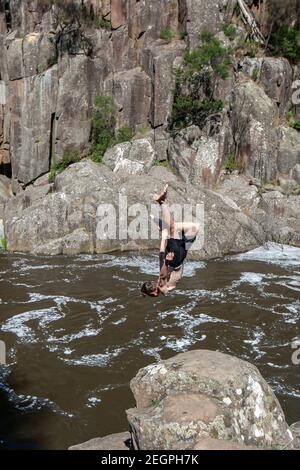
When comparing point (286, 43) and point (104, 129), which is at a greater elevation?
point (286, 43)

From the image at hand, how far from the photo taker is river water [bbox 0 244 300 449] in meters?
7.73

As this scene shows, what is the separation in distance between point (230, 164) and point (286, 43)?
994cm

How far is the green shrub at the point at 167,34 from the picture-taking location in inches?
1197

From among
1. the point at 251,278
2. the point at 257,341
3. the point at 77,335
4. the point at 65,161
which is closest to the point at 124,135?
the point at 65,161

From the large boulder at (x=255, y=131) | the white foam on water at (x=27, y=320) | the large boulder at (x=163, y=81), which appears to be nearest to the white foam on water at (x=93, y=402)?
the white foam on water at (x=27, y=320)

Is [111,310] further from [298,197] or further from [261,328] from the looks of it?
[298,197]

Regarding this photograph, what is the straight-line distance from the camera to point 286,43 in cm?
3044

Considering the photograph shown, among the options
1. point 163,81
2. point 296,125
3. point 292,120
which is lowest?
point 296,125

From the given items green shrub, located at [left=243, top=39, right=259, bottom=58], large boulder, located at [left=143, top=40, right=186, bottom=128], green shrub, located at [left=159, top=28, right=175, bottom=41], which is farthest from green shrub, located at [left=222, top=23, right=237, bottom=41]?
green shrub, located at [left=159, top=28, right=175, bottom=41]

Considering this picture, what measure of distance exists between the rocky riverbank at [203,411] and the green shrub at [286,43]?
2928cm

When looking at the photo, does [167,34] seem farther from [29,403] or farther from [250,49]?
[29,403]

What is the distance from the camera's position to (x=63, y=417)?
751cm

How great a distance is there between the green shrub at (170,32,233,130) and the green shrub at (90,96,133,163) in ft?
10.8

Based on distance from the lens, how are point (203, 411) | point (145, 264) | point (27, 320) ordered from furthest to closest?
point (145, 264)
point (27, 320)
point (203, 411)
